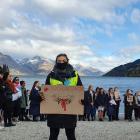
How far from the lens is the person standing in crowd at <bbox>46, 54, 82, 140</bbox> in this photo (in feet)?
29.2

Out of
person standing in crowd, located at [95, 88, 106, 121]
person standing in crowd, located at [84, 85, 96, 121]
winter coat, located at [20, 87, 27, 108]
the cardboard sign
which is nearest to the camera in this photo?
the cardboard sign

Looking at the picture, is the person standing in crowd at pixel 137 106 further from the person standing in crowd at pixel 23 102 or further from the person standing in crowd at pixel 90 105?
the person standing in crowd at pixel 23 102

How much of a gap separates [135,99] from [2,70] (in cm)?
1022

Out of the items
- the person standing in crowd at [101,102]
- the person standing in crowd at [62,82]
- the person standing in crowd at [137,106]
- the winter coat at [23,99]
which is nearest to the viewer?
the person standing in crowd at [62,82]

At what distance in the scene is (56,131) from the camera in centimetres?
903

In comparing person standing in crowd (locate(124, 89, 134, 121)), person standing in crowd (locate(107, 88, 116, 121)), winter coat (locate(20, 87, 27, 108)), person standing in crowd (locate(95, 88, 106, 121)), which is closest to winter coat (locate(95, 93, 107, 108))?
person standing in crowd (locate(95, 88, 106, 121))

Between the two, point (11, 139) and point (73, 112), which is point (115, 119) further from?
point (73, 112)

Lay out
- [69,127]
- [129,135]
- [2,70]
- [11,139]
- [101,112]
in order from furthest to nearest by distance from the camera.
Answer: [101,112] → [2,70] → [129,135] → [11,139] → [69,127]


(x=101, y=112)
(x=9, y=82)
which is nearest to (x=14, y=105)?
(x=9, y=82)

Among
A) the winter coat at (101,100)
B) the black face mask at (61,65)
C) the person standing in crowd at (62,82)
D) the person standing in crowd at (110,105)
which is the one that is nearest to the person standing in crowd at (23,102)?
the winter coat at (101,100)

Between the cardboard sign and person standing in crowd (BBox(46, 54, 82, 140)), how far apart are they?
0.10 m

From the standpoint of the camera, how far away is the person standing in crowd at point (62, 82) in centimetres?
890

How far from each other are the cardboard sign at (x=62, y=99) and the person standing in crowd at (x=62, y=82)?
0.10 m

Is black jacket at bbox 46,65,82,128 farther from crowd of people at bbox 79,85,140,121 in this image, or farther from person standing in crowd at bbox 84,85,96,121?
crowd of people at bbox 79,85,140,121
